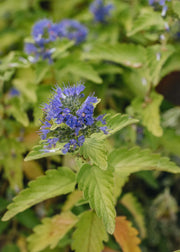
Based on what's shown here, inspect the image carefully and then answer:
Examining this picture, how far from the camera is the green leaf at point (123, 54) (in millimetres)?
1823

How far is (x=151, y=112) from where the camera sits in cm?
175

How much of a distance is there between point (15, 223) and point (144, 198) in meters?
1.09

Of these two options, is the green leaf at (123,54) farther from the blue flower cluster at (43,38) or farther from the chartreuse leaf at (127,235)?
the chartreuse leaf at (127,235)

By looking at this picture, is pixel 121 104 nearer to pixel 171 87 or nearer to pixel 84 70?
pixel 171 87

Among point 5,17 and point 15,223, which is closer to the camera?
point 15,223

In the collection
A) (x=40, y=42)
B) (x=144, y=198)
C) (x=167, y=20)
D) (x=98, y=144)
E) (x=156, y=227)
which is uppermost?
(x=40, y=42)

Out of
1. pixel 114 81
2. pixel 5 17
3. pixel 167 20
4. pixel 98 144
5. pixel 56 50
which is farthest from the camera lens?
pixel 5 17

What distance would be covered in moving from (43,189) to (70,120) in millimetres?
451

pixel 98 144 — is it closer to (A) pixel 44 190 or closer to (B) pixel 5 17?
(A) pixel 44 190

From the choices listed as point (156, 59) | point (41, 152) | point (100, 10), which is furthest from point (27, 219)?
point (100, 10)

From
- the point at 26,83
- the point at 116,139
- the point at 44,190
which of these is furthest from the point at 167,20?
the point at 44,190

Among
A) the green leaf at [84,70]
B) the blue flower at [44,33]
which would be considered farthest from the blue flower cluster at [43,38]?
the green leaf at [84,70]

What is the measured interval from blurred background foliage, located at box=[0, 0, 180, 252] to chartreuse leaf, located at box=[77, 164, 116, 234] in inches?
22.5

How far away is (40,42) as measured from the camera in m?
1.89
